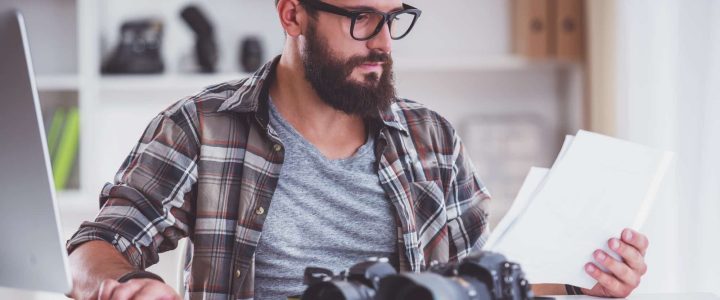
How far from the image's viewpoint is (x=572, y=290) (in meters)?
1.27

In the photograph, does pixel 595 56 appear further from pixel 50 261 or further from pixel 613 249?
pixel 50 261

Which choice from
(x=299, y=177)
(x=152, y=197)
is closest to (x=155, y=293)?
(x=152, y=197)

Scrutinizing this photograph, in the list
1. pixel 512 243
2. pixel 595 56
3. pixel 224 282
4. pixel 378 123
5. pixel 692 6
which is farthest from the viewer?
pixel 595 56

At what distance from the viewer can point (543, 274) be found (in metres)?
1.18

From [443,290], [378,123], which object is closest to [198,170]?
[378,123]

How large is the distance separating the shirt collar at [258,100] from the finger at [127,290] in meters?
0.57

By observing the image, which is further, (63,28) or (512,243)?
(63,28)

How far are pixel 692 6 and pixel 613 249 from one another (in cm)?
108

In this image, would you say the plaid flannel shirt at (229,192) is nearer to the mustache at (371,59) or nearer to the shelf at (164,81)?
the mustache at (371,59)

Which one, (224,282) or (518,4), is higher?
(518,4)

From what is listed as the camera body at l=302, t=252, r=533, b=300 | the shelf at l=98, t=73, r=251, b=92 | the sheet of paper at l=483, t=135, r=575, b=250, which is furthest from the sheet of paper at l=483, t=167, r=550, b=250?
the shelf at l=98, t=73, r=251, b=92

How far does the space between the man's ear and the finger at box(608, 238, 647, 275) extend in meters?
0.72

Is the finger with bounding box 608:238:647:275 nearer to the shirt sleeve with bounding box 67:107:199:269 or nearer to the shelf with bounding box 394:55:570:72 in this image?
the shirt sleeve with bounding box 67:107:199:269

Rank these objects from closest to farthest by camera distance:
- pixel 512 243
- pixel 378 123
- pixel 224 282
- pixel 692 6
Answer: pixel 512 243 < pixel 224 282 < pixel 378 123 < pixel 692 6
